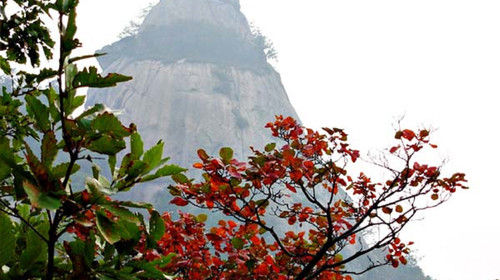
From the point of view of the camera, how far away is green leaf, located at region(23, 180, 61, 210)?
2.29 ft

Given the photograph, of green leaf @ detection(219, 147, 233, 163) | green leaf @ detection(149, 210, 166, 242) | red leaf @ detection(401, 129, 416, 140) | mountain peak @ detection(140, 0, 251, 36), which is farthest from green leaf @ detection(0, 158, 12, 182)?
mountain peak @ detection(140, 0, 251, 36)

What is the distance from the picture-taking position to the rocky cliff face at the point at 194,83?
153ft

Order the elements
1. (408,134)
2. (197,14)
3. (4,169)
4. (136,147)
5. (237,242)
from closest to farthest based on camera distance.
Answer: (4,169) < (136,147) < (237,242) < (408,134) < (197,14)

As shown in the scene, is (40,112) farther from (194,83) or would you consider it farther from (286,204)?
(194,83)

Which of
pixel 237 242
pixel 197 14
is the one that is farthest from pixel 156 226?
pixel 197 14

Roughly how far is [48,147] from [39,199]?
0.17 m

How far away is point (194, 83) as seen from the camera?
4981 centimetres

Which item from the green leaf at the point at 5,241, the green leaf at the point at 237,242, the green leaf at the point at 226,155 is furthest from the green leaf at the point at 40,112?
the green leaf at the point at 237,242

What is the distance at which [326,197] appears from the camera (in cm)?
4559

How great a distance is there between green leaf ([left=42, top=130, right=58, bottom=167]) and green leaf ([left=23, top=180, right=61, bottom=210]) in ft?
0.40

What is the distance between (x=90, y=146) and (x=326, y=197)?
1812 inches

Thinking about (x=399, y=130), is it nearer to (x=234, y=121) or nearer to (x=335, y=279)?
(x=335, y=279)

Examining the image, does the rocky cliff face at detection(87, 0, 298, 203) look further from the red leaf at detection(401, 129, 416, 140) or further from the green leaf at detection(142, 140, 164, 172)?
the green leaf at detection(142, 140, 164, 172)

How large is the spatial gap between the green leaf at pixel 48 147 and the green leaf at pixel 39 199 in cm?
12
